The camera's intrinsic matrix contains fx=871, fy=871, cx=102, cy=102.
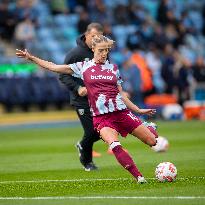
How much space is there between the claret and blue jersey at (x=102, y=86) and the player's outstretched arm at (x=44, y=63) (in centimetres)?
25

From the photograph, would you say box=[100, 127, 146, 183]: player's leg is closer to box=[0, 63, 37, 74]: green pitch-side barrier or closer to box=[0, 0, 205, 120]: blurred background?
box=[0, 0, 205, 120]: blurred background

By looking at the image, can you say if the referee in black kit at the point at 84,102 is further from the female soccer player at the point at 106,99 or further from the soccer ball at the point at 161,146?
the soccer ball at the point at 161,146

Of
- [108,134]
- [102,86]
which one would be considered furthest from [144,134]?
[102,86]

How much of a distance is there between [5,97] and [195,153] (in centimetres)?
1386

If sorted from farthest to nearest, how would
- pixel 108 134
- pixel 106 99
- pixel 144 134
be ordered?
pixel 144 134, pixel 106 99, pixel 108 134

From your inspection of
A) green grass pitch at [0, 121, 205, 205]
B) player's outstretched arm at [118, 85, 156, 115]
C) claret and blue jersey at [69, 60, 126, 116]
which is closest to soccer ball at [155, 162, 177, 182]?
green grass pitch at [0, 121, 205, 205]

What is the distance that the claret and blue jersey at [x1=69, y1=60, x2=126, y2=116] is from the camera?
12.5 m

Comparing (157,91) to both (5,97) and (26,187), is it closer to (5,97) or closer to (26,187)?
(5,97)

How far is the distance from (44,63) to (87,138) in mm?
2429

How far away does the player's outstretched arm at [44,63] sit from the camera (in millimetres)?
12531

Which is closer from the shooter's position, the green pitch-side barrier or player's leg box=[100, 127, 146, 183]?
player's leg box=[100, 127, 146, 183]

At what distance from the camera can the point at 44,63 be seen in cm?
1272

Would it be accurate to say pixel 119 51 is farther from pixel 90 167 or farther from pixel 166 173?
pixel 166 173

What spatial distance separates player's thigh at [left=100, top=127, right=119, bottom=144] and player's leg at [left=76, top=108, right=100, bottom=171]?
2.24 m
